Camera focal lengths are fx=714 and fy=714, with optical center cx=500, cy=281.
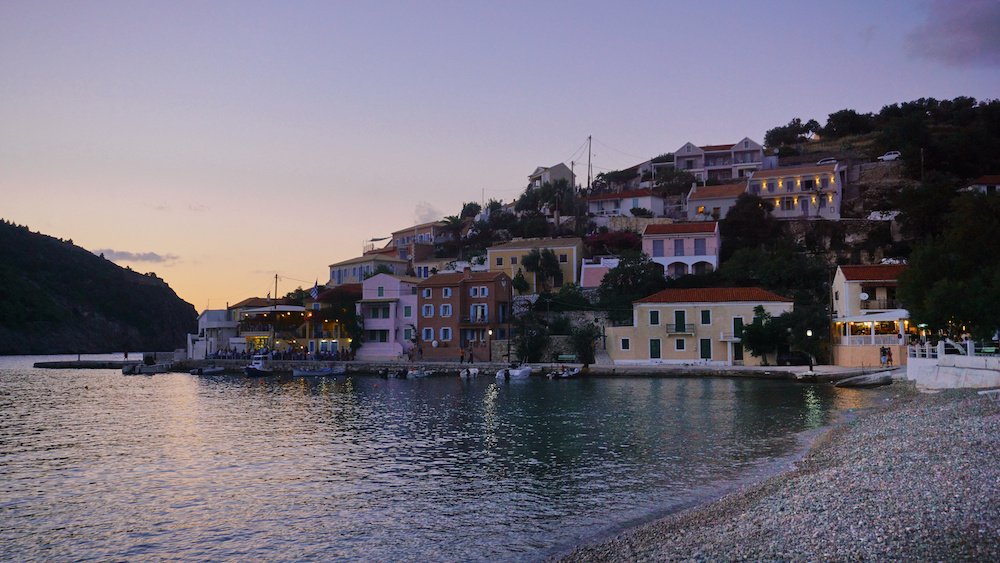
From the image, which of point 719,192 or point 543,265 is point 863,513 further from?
point 719,192

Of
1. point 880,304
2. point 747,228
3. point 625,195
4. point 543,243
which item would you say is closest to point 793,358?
point 880,304

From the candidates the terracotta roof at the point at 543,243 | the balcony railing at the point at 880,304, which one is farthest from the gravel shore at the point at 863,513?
the terracotta roof at the point at 543,243

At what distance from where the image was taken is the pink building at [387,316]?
2881 inches

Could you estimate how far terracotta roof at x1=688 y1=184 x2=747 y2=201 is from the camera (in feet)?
267

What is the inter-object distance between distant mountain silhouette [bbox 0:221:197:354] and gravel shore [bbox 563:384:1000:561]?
162 m

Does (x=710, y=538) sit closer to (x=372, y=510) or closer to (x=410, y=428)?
(x=372, y=510)

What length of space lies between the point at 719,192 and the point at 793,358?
31367mm

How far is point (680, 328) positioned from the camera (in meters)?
57.6

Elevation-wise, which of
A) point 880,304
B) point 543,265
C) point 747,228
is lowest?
point 880,304

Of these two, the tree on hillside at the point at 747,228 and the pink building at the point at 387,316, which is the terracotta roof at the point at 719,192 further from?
the pink building at the point at 387,316

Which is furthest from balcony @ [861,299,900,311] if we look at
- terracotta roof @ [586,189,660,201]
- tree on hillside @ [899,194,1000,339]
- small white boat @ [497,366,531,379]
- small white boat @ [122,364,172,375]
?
small white boat @ [122,364,172,375]

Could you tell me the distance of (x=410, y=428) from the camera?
3150 cm

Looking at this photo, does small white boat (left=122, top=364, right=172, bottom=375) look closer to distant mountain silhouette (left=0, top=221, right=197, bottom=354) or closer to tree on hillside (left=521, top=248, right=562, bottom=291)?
tree on hillside (left=521, top=248, right=562, bottom=291)

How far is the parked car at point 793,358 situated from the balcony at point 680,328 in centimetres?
702
